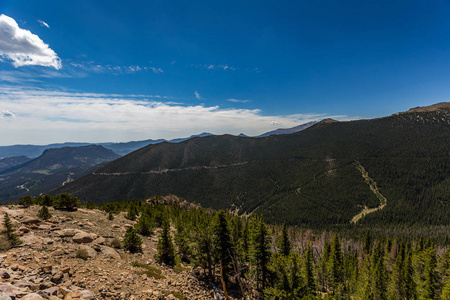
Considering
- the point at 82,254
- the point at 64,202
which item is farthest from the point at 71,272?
the point at 64,202

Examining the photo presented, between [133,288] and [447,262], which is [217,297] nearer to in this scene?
[133,288]

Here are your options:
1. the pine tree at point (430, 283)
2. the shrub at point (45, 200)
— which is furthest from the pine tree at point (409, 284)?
the shrub at point (45, 200)

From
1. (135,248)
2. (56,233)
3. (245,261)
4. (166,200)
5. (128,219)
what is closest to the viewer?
(56,233)

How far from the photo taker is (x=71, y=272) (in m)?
15.0

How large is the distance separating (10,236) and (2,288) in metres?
11.6

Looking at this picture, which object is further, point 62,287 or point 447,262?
point 447,262

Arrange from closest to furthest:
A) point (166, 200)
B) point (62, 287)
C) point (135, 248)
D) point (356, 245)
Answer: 1. point (62, 287)
2. point (135, 248)
3. point (166, 200)
4. point (356, 245)

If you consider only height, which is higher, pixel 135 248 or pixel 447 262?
pixel 135 248

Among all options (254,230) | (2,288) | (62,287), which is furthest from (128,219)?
(2,288)

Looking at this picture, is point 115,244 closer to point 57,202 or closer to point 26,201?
point 57,202

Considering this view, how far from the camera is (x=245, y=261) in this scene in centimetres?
3725

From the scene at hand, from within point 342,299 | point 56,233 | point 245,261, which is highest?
point 56,233

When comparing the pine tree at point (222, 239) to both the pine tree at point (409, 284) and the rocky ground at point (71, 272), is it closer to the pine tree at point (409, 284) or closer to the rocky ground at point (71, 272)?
the rocky ground at point (71, 272)

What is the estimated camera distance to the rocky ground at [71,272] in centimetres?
1155
